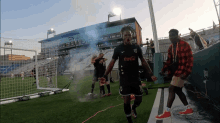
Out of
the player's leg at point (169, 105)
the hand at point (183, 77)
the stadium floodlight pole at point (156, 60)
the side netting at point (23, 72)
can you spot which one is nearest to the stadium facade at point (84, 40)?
the side netting at point (23, 72)

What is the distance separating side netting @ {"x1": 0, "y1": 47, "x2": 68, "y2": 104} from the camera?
18.6 feet

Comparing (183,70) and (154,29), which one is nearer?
(183,70)

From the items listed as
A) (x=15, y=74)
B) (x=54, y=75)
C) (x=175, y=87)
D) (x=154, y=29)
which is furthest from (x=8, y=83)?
(x=154, y=29)

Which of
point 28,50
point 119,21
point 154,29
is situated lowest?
point 28,50

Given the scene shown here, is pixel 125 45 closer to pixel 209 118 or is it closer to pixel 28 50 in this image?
pixel 209 118

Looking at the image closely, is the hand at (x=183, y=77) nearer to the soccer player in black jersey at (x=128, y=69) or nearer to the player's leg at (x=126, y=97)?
the soccer player in black jersey at (x=128, y=69)

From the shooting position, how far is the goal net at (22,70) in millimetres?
5680

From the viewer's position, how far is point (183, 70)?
2471 millimetres

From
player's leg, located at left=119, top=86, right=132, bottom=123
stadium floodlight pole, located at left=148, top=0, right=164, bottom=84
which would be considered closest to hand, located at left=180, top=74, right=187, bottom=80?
player's leg, located at left=119, top=86, right=132, bottom=123

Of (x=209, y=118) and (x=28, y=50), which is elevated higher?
(x=28, y=50)

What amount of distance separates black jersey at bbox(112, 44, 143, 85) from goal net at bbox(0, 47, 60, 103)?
555cm

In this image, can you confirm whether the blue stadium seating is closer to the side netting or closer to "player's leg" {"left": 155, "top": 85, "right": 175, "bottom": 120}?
the side netting

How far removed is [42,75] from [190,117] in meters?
7.87

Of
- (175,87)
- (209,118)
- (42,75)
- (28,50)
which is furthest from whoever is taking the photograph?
(42,75)
